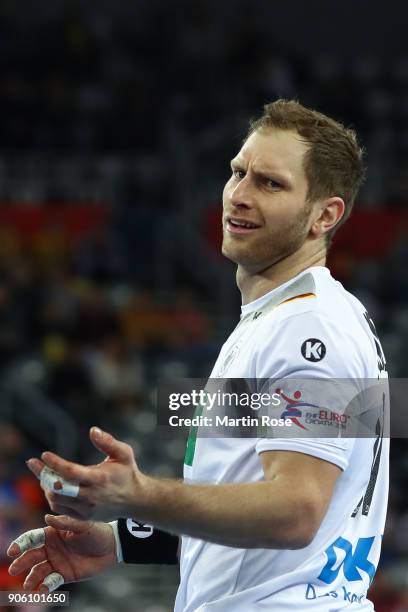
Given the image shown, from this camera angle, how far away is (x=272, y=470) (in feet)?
8.04

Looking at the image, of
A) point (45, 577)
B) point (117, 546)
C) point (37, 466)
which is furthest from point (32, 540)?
point (37, 466)

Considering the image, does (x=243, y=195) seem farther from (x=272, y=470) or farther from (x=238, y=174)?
(x=272, y=470)

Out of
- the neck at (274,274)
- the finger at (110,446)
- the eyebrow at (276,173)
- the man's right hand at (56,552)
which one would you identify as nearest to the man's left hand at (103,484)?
the finger at (110,446)

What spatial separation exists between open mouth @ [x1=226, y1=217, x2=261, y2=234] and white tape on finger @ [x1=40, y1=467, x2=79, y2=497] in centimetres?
107

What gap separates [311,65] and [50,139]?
3830mm

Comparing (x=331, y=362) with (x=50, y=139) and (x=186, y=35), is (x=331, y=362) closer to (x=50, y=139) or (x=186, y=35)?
(x=50, y=139)

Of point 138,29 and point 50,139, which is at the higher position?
point 138,29

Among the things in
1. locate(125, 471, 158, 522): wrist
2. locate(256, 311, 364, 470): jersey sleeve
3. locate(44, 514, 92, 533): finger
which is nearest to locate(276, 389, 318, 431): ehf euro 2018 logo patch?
locate(256, 311, 364, 470): jersey sleeve

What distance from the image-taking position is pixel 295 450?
2.46 m

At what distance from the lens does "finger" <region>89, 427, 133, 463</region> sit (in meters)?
2.19

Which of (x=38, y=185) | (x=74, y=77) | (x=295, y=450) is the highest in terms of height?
(x=74, y=77)

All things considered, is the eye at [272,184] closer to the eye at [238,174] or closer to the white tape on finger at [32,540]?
the eye at [238,174]

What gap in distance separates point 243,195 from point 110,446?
42.3 inches

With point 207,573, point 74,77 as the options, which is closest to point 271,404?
point 207,573
